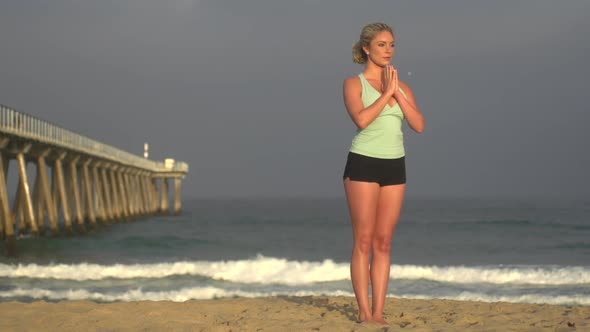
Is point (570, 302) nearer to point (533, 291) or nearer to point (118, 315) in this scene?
point (533, 291)

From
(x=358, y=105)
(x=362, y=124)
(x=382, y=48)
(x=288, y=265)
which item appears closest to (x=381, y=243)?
(x=362, y=124)

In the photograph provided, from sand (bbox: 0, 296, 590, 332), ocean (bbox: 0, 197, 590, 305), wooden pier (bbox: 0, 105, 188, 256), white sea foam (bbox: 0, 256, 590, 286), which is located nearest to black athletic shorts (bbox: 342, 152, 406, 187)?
sand (bbox: 0, 296, 590, 332)

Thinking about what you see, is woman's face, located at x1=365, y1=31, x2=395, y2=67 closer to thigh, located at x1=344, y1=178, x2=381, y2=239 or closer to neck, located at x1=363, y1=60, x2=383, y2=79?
neck, located at x1=363, y1=60, x2=383, y2=79

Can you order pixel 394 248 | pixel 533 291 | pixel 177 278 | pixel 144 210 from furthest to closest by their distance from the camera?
pixel 144 210, pixel 394 248, pixel 177 278, pixel 533 291

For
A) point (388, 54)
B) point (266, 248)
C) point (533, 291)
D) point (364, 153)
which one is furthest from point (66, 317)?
point (266, 248)

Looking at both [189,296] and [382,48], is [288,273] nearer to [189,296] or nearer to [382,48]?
[189,296]

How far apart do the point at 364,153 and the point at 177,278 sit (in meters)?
10.1

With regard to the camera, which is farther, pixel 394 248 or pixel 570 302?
pixel 394 248

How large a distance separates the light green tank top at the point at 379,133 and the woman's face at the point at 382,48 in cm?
19

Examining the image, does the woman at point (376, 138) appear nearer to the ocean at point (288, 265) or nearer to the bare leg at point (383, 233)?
the bare leg at point (383, 233)

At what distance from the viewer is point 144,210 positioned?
141 feet

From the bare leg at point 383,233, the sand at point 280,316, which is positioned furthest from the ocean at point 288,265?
the bare leg at point 383,233

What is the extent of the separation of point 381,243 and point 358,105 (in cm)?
107

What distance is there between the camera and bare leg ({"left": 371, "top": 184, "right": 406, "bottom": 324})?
4.98 metres
